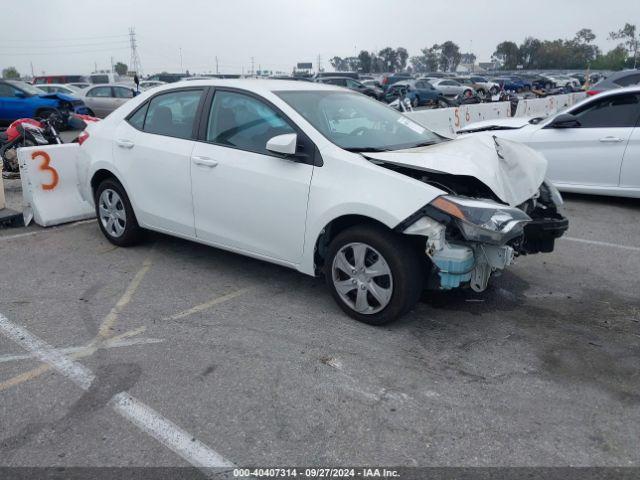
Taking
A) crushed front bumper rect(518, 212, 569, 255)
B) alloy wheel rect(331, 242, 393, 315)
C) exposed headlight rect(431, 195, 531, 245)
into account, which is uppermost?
exposed headlight rect(431, 195, 531, 245)

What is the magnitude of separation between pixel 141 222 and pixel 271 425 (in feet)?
10.4

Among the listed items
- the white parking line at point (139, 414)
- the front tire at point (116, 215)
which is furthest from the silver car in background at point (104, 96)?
the white parking line at point (139, 414)

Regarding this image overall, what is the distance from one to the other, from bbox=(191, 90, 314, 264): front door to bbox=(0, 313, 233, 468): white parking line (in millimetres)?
1614

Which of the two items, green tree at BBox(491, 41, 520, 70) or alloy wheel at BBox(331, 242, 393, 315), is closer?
alloy wheel at BBox(331, 242, 393, 315)

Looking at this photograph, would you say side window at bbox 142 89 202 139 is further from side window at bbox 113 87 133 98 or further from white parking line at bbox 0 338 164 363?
side window at bbox 113 87 133 98

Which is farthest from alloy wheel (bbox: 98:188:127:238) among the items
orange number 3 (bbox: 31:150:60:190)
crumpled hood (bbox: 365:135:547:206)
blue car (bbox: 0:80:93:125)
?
blue car (bbox: 0:80:93:125)

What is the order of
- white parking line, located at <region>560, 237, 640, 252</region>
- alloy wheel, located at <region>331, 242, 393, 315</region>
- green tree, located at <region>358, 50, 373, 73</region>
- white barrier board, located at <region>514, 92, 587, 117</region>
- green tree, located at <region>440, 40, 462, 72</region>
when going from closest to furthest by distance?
alloy wheel, located at <region>331, 242, 393, 315</region> → white parking line, located at <region>560, 237, 640, 252</region> → white barrier board, located at <region>514, 92, 587, 117</region> → green tree, located at <region>358, 50, 373, 73</region> → green tree, located at <region>440, 40, 462, 72</region>

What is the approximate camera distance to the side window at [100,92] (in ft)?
66.1

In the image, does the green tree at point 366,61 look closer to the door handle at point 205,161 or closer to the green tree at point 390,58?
the green tree at point 390,58

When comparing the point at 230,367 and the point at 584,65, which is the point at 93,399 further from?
the point at 584,65

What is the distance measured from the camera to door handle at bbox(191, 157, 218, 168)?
4.62 meters

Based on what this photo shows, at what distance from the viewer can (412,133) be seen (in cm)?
496

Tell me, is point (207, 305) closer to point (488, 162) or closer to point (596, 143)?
point (488, 162)

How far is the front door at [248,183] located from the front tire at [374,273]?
1.21ft
